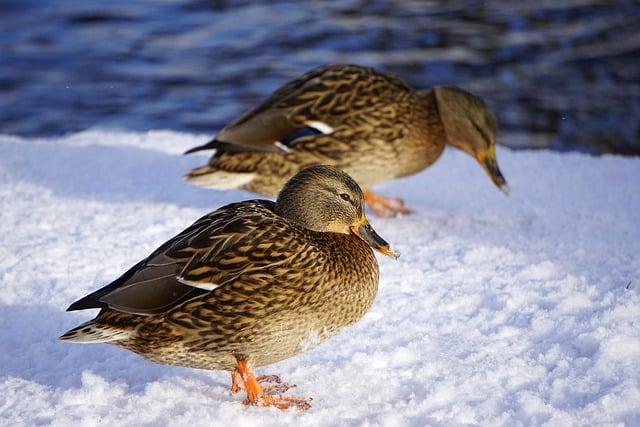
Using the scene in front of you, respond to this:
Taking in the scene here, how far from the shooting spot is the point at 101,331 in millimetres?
3336

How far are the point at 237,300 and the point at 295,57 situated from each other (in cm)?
776

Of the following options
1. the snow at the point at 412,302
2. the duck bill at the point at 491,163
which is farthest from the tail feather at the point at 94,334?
the duck bill at the point at 491,163

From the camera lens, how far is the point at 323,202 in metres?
3.63

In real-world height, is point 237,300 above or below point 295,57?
above

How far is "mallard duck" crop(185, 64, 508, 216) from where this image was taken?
5.34m

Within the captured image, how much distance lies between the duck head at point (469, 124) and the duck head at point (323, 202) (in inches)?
80.7

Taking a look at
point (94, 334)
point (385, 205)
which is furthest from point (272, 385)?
point (385, 205)

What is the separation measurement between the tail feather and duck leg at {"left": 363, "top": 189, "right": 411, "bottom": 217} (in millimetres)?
2539

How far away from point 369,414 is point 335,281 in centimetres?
47

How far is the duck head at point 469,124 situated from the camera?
566cm

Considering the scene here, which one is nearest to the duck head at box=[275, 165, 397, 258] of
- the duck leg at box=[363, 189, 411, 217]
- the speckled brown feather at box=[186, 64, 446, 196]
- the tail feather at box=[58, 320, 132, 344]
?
the tail feather at box=[58, 320, 132, 344]

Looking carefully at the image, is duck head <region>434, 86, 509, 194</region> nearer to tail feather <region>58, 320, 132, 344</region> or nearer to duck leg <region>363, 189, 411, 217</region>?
duck leg <region>363, 189, 411, 217</region>

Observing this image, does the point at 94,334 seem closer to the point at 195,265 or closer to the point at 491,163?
the point at 195,265

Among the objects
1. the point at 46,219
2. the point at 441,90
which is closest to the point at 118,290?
the point at 46,219
